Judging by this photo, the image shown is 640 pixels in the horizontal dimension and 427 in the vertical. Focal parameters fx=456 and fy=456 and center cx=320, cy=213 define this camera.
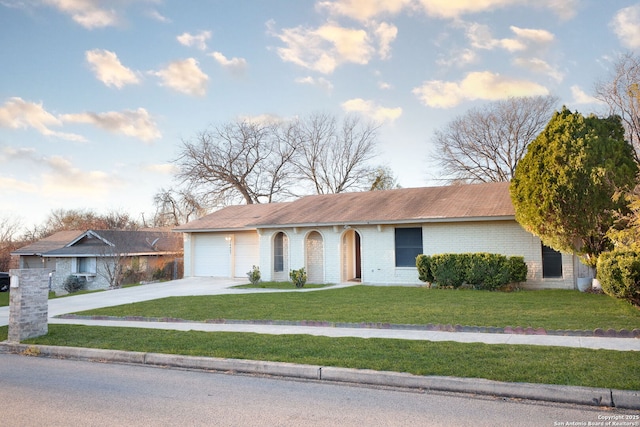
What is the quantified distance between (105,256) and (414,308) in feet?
74.2

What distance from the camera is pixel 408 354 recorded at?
693cm

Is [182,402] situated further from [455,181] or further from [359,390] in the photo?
[455,181]

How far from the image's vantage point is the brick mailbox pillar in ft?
30.1

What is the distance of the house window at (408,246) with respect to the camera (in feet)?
61.7

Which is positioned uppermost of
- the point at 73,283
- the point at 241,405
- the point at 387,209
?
the point at 387,209

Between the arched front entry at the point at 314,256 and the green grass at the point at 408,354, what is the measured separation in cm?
1203

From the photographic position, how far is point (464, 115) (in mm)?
37094

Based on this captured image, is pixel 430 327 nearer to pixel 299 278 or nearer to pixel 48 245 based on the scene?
pixel 299 278

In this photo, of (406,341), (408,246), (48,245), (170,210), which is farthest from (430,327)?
(170,210)

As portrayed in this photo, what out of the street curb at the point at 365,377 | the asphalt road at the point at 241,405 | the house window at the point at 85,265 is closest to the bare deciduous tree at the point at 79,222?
the house window at the point at 85,265

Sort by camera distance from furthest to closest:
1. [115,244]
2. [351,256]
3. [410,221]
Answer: [115,244]
[351,256]
[410,221]

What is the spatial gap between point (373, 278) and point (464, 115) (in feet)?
74.8

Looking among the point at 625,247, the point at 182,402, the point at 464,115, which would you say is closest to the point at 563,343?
the point at 625,247

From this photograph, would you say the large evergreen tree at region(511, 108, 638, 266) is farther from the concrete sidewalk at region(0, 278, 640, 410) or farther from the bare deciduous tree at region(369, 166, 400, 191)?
the bare deciduous tree at region(369, 166, 400, 191)
